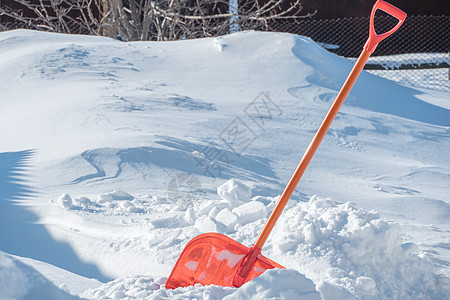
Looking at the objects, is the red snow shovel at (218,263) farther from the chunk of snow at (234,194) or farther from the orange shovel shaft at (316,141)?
the chunk of snow at (234,194)

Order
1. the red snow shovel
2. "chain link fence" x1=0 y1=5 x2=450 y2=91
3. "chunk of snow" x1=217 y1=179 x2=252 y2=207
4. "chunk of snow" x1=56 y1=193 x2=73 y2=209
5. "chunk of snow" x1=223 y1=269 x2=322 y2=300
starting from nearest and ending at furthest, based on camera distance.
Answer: "chunk of snow" x1=223 y1=269 x2=322 y2=300 < the red snow shovel < "chunk of snow" x1=217 y1=179 x2=252 y2=207 < "chunk of snow" x1=56 y1=193 x2=73 y2=209 < "chain link fence" x1=0 y1=5 x2=450 y2=91

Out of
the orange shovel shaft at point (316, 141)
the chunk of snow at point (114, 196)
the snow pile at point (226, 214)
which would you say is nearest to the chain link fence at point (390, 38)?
the chunk of snow at point (114, 196)

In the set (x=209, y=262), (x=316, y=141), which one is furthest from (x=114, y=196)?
(x=316, y=141)

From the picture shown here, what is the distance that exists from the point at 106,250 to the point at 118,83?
2.33 metres

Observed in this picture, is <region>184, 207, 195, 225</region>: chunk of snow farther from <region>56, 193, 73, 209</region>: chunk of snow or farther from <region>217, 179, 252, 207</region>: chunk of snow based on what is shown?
<region>56, 193, 73, 209</region>: chunk of snow

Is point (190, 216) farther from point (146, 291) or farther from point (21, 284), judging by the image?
point (21, 284)

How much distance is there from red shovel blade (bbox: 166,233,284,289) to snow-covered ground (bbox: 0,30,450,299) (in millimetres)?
98

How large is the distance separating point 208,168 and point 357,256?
1.33 m

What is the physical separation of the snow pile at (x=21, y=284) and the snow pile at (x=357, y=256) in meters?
0.94

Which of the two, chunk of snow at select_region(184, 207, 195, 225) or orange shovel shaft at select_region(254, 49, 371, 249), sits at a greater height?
orange shovel shaft at select_region(254, 49, 371, 249)

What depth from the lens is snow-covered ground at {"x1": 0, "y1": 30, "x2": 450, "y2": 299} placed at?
191cm

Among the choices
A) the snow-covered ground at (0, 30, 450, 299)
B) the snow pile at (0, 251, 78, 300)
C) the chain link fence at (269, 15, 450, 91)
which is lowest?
the chain link fence at (269, 15, 450, 91)

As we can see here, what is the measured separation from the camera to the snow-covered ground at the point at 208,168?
1914mm

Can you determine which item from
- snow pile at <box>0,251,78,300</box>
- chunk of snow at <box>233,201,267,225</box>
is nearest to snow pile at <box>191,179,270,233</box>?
chunk of snow at <box>233,201,267,225</box>
